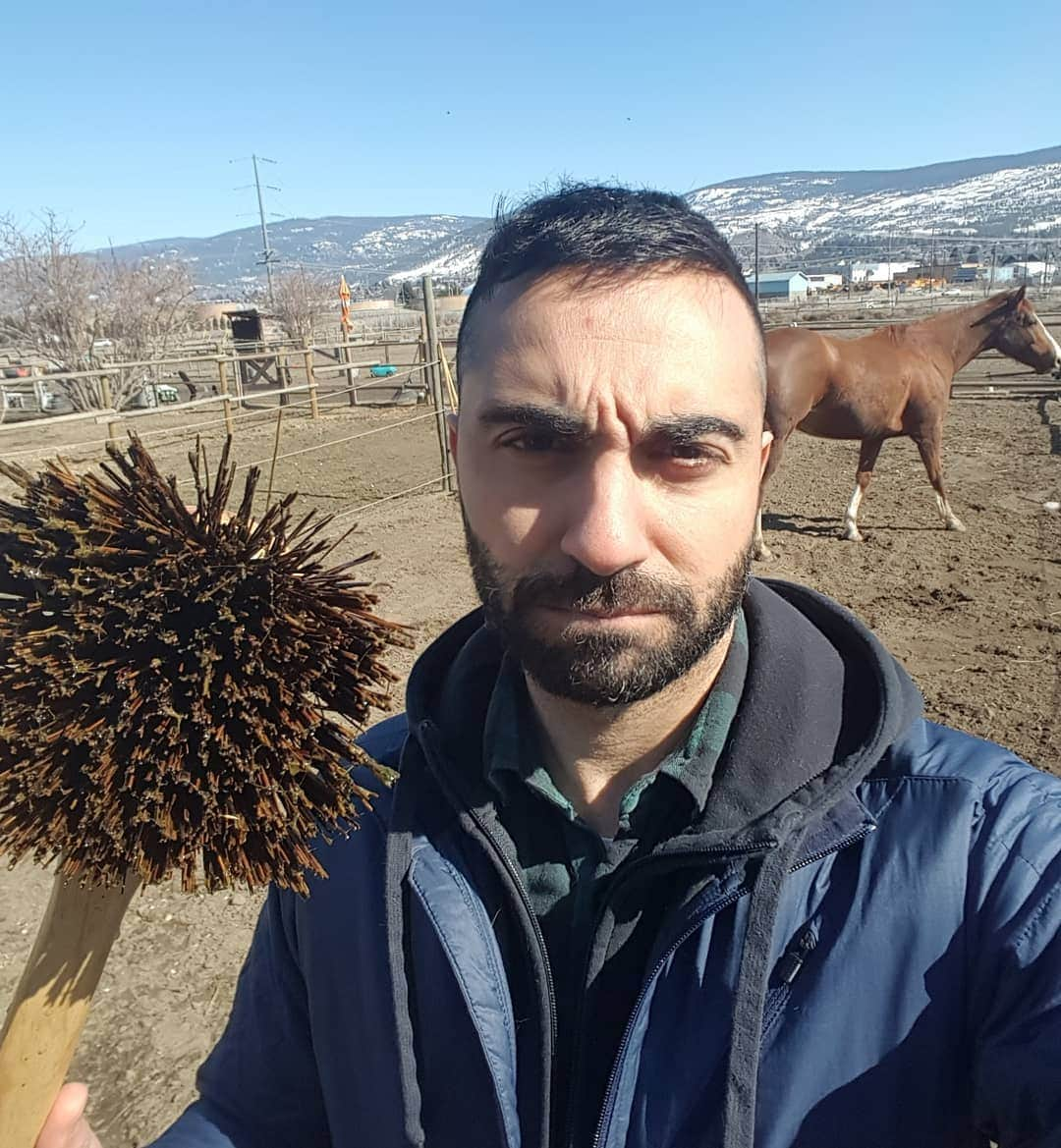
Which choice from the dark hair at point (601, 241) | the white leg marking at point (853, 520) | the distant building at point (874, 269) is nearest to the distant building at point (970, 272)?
the distant building at point (874, 269)

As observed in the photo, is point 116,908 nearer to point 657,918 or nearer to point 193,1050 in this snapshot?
point 657,918

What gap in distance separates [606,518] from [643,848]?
19.6 inches

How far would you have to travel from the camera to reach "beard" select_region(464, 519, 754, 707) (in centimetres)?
127

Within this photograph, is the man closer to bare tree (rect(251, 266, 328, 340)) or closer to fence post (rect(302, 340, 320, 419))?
fence post (rect(302, 340, 320, 419))

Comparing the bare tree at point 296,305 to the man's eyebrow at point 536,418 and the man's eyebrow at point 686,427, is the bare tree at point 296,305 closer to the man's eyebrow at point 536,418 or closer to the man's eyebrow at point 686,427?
the man's eyebrow at point 536,418

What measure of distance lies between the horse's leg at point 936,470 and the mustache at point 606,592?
7.34 meters

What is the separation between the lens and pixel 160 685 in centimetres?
88

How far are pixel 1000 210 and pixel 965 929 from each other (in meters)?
205

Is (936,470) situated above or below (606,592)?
below

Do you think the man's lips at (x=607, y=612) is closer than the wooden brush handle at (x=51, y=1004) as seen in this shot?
No

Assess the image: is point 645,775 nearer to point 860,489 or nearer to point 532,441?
point 532,441

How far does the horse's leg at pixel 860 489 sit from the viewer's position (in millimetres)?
7773

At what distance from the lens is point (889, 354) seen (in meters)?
8.05

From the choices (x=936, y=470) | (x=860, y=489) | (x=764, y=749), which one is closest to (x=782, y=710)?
(x=764, y=749)
